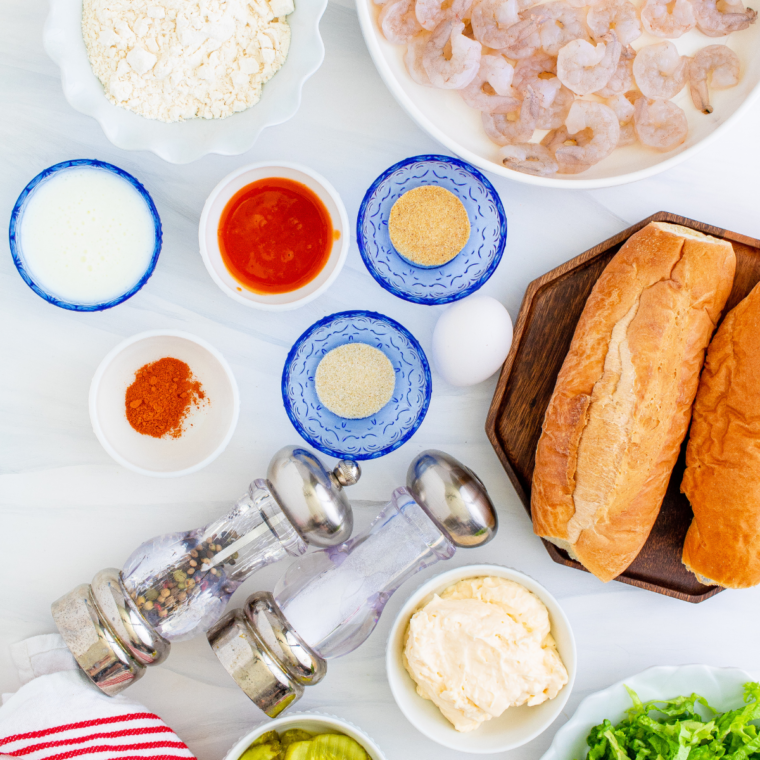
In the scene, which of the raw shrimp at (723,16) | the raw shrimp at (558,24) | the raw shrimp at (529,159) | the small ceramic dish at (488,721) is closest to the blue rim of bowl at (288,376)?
the small ceramic dish at (488,721)

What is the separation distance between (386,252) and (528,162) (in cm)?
32

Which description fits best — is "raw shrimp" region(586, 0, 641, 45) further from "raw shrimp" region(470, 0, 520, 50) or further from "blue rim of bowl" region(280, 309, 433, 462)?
"blue rim of bowl" region(280, 309, 433, 462)

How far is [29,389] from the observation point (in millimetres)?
1287

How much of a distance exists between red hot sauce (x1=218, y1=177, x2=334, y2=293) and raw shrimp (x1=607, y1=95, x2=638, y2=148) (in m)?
0.60

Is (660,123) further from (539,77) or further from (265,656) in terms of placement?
(265,656)

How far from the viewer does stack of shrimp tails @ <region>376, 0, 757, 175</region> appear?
45.3 inches

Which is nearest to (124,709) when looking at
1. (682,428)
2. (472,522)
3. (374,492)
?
(374,492)

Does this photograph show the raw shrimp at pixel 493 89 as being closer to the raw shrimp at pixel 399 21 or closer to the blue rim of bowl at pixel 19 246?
the raw shrimp at pixel 399 21

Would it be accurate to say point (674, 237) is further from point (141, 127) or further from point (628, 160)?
point (141, 127)

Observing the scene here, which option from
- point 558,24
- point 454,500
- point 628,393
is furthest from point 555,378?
point 558,24

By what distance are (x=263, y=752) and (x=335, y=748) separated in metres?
0.14

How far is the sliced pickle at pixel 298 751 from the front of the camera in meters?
1.16

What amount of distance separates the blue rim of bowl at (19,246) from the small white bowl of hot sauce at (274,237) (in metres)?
0.11

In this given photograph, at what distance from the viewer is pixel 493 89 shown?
1.21 metres
